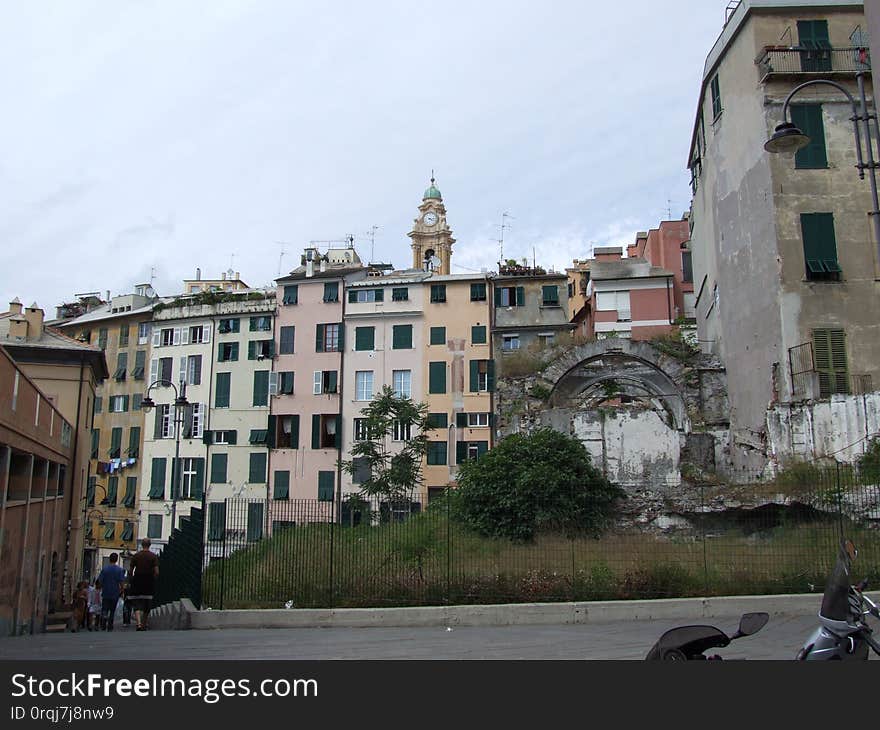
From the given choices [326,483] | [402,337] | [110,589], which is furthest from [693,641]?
[402,337]

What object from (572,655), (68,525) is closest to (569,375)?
(572,655)

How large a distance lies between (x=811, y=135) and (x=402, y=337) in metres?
24.2

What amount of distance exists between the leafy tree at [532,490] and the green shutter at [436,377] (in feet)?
62.8

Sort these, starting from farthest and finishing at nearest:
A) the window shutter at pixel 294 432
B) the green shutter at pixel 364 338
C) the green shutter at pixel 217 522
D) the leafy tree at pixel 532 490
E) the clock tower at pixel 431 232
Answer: the clock tower at pixel 431 232 < the green shutter at pixel 364 338 < the window shutter at pixel 294 432 < the leafy tree at pixel 532 490 < the green shutter at pixel 217 522

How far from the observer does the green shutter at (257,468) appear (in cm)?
4250

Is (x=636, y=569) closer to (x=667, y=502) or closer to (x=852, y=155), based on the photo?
(x=667, y=502)

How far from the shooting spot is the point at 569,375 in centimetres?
2720

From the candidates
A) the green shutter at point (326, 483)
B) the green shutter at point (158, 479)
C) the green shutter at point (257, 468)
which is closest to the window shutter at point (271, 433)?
the green shutter at point (257, 468)

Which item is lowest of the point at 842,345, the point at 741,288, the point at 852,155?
the point at 842,345

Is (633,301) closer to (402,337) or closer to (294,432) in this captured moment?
(402,337)

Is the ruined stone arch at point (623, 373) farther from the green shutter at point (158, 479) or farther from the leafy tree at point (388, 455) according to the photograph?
the green shutter at point (158, 479)

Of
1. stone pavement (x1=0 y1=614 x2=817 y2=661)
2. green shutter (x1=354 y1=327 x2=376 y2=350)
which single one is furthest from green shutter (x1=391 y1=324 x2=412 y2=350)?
stone pavement (x1=0 y1=614 x2=817 y2=661)

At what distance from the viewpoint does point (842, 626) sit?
495 cm
